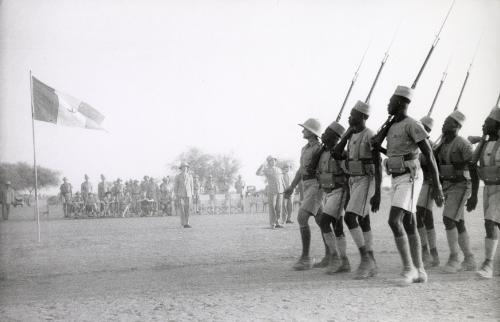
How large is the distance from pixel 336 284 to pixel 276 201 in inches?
435

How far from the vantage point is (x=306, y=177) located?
8398 mm

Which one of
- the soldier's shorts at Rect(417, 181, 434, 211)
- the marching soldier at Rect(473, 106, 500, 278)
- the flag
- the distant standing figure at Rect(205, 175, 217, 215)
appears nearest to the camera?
the marching soldier at Rect(473, 106, 500, 278)

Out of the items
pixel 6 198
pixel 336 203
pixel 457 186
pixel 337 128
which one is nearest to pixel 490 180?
pixel 457 186

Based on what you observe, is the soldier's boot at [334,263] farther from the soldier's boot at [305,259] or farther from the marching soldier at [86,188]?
the marching soldier at [86,188]

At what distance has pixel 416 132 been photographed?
6734mm

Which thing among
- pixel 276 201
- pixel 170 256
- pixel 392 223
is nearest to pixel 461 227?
pixel 392 223

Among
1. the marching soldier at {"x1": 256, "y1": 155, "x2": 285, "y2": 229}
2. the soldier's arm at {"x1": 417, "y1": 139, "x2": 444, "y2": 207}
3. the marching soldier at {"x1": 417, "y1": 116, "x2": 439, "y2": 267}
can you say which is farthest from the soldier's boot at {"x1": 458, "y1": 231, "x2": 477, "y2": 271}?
the marching soldier at {"x1": 256, "y1": 155, "x2": 285, "y2": 229}

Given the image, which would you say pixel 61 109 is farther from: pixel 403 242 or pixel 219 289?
pixel 403 242

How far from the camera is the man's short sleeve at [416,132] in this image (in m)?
6.67

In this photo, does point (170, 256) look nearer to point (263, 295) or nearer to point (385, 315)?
point (263, 295)

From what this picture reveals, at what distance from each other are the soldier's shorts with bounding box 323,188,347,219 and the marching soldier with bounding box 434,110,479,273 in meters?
1.54

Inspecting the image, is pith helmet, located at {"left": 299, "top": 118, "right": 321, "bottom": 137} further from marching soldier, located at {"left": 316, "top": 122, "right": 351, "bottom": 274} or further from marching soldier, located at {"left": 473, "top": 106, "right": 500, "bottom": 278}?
marching soldier, located at {"left": 473, "top": 106, "right": 500, "bottom": 278}

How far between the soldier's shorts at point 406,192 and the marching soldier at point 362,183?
11.2 inches

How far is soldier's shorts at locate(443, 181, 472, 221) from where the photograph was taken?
7.83 metres
